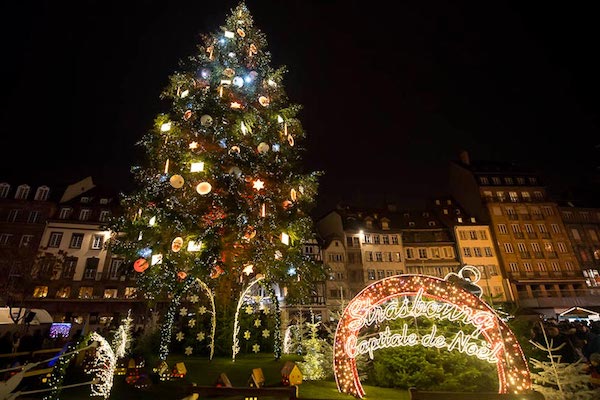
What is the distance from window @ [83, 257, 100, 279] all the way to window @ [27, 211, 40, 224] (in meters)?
8.52

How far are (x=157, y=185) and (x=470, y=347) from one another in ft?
41.3


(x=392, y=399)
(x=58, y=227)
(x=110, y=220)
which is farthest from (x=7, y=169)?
(x=392, y=399)

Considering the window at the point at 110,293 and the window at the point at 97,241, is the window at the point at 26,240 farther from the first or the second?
the window at the point at 110,293

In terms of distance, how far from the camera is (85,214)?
44188 mm

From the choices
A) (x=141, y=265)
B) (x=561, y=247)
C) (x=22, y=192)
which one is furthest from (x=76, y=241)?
(x=561, y=247)

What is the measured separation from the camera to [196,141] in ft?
48.3

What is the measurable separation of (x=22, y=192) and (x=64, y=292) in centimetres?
1519

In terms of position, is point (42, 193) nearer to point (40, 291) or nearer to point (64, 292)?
point (40, 291)

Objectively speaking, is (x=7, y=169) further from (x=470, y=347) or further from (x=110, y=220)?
(x=470, y=347)

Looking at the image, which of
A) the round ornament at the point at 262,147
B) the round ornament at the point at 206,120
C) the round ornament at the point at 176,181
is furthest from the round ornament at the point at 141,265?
the round ornament at the point at 262,147

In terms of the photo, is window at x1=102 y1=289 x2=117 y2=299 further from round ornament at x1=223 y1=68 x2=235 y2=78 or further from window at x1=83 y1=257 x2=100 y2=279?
round ornament at x1=223 y1=68 x2=235 y2=78

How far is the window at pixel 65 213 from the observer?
4341 cm

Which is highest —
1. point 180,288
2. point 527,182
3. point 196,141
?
point 527,182

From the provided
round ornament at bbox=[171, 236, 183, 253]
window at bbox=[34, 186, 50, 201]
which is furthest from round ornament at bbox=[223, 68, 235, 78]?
window at bbox=[34, 186, 50, 201]
